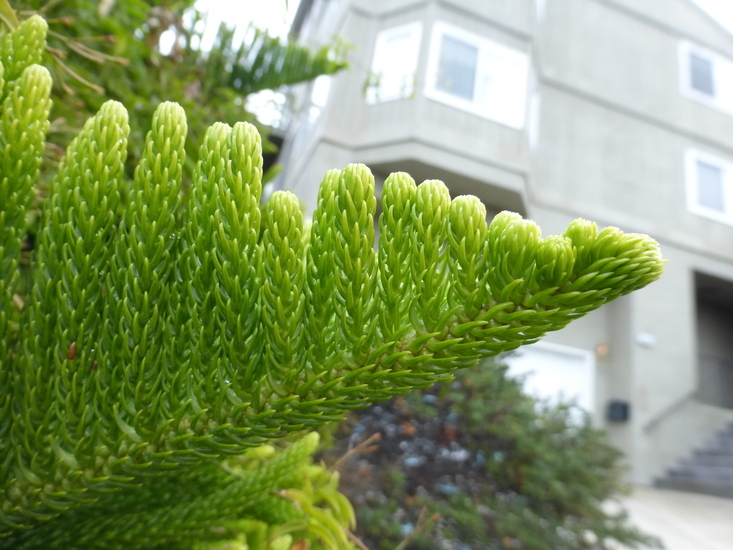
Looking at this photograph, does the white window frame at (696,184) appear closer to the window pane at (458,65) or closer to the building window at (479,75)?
the building window at (479,75)

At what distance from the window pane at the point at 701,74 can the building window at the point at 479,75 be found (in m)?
5.74

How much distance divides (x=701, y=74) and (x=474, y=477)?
1302 centimetres

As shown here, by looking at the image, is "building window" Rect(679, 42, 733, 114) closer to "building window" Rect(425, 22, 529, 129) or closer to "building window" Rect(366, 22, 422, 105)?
"building window" Rect(425, 22, 529, 129)

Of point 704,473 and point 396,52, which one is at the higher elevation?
point 396,52

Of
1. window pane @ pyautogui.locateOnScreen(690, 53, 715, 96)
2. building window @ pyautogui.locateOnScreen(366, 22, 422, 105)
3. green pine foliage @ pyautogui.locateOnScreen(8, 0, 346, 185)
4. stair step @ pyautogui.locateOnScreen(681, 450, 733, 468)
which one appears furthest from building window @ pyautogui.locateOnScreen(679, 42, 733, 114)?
green pine foliage @ pyautogui.locateOnScreen(8, 0, 346, 185)

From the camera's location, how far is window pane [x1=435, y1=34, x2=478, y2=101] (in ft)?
28.5

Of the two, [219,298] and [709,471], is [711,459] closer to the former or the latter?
[709,471]

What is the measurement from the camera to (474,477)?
3289 millimetres

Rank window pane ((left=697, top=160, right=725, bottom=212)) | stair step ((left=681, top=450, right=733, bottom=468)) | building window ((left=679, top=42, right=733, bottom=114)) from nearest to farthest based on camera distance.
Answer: stair step ((left=681, top=450, right=733, bottom=468)) → window pane ((left=697, top=160, right=725, bottom=212)) → building window ((left=679, top=42, right=733, bottom=114))

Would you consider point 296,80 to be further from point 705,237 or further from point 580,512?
point 705,237

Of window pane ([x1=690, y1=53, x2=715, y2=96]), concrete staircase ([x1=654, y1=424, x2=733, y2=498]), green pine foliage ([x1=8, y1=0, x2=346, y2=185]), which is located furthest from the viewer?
window pane ([x1=690, y1=53, x2=715, y2=96])

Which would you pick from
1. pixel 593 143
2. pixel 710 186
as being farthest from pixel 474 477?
pixel 710 186

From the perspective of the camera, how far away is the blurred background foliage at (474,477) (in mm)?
3014

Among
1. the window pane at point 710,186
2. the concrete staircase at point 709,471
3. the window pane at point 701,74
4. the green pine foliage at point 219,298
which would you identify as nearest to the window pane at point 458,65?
the window pane at point 710,186
